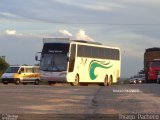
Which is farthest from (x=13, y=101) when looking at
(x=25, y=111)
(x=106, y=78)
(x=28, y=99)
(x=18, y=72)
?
(x=18, y=72)

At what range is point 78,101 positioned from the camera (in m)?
23.2

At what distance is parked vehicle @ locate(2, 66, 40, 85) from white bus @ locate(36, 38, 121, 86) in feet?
30.9

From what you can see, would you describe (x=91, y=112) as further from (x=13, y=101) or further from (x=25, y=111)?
(x=13, y=101)

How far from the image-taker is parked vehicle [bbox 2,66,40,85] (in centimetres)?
5691

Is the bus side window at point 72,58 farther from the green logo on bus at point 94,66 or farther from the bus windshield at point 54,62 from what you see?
the green logo on bus at point 94,66

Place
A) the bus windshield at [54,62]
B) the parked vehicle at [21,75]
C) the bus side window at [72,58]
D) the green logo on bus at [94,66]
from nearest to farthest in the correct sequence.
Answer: the bus windshield at [54,62] → the bus side window at [72,58] → the green logo on bus at [94,66] → the parked vehicle at [21,75]

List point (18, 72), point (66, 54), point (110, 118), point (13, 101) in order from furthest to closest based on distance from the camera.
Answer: point (18, 72)
point (66, 54)
point (13, 101)
point (110, 118)

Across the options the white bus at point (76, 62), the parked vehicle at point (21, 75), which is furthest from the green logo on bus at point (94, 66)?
the parked vehicle at point (21, 75)

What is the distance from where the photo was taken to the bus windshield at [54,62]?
45125 millimetres

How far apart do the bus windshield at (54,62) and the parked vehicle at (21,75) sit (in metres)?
11.5

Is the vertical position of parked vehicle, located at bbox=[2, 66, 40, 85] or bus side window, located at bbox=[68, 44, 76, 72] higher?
bus side window, located at bbox=[68, 44, 76, 72]

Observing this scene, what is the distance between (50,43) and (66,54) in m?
1.76

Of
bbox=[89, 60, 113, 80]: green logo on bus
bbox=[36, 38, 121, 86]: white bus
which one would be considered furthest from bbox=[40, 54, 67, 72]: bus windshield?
bbox=[89, 60, 113, 80]: green logo on bus

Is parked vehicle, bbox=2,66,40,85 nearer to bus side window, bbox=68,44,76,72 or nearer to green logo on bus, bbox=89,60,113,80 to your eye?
green logo on bus, bbox=89,60,113,80
